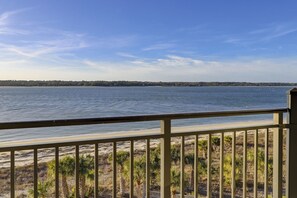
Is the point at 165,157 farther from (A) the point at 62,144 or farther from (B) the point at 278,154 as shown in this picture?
(B) the point at 278,154

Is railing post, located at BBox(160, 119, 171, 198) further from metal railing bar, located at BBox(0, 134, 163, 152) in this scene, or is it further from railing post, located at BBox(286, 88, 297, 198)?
railing post, located at BBox(286, 88, 297, 198)

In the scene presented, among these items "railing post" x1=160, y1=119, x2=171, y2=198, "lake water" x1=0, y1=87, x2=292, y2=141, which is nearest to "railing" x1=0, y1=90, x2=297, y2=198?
"railing post" x1=160, y1=119, x2=171, y2=198

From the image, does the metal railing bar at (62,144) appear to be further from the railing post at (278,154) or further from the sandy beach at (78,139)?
the railing post at (278,154)

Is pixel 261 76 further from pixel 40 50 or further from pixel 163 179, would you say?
pixel 163 179

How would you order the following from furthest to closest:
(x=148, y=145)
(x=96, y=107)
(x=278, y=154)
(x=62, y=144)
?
(x=96, y=107), (x=278, y=154), (x=148, y=145), (x=62, y=144)

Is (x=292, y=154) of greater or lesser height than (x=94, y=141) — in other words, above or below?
below

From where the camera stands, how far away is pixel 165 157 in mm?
2018

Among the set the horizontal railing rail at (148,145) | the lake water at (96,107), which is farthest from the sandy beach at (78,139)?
the lake water at (96,107)

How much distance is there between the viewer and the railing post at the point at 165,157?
1994 millimetres

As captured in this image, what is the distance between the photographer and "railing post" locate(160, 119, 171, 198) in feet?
6.54

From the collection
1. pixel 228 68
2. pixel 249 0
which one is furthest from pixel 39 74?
pixel 249 0

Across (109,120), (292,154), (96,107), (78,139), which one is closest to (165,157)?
(109,120)

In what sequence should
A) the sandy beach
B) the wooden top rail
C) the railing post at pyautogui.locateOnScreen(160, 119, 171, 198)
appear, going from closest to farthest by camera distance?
1. the wooden top rail
2. the sandy beach
3. the railing post at pyautogui.locateOnScreen(160, 119, 171, 198)

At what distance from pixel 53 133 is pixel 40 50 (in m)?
10.9
